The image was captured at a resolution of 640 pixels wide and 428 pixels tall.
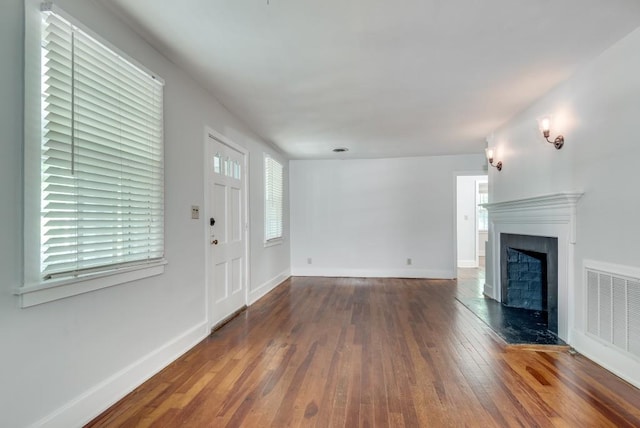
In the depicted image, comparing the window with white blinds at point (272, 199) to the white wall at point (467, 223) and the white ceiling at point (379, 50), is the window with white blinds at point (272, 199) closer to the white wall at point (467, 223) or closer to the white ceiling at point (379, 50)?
the white ceiling at point (379, 50)

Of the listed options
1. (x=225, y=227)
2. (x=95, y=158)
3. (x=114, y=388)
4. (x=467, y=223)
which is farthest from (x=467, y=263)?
(x=95, y=158)

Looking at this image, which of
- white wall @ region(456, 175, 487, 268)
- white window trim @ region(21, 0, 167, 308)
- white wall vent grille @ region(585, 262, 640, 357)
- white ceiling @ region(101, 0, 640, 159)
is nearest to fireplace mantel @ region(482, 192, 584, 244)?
white wall vent grille @ region(585, 262, 640, 357)

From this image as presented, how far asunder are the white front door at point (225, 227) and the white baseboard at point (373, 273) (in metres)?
2.51

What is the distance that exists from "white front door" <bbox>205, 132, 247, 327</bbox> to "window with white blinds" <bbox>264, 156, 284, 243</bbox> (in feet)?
3.06

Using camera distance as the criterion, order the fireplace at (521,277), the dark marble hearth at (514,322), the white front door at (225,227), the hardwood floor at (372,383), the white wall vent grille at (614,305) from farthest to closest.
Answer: the fireplace at (521,277)
the white front door at (225,227)
the dark marble hearth at (514,322)
the white wall vent grille at (614,305)
the hardwood floor at (372,383)

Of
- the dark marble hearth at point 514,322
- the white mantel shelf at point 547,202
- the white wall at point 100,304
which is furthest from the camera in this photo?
the dark marble hearth at point 514,322

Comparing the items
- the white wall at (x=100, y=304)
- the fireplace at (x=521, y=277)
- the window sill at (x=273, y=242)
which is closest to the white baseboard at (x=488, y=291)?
the fireplace at (x=521, y=277)

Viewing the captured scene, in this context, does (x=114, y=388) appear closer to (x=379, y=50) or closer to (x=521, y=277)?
(x=379, y=50)

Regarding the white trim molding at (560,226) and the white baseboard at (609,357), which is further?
the white trim molding at (560,226)

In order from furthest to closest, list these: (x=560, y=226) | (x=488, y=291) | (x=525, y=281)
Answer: (x=488, y=291)
(x=525, y=281)
(x=560, y=226)

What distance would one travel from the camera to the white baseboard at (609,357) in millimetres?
2216

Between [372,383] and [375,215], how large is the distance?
4.40 metres

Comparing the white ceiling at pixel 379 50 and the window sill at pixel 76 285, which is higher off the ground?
the white ceiling at pixel 379 50

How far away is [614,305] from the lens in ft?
7.82
